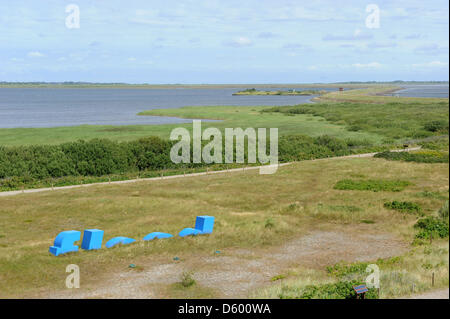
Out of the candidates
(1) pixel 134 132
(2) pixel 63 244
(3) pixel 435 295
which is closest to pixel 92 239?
(2) pixel 63 244

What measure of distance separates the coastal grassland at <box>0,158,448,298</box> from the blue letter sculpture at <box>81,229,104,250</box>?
667 millimetres

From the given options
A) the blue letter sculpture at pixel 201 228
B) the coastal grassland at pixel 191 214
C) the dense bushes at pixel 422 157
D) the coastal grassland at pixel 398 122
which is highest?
the coastal grassland at pixel 398 122

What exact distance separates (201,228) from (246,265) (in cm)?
626

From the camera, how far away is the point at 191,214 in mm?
36969

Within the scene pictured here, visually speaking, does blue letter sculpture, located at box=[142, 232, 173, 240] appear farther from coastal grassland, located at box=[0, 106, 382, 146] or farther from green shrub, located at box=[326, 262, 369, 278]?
coastal grassland, located at box=[0, 106, 382, 146]

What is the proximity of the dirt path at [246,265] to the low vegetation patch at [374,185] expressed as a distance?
1238 cm

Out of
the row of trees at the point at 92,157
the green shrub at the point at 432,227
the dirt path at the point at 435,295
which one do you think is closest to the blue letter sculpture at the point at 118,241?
the dirt path at the point at 435,295

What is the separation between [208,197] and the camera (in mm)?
42750

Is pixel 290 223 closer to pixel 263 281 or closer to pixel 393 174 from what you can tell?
pixel 263 281

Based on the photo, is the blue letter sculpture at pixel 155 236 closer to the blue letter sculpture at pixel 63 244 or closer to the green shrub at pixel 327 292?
the blue letter sculpture at pixel 63 244

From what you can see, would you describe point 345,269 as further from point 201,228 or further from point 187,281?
point 201,228

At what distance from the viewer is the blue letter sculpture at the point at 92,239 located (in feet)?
88.3

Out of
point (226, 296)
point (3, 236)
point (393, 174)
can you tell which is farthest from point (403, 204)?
point (3, 236)
